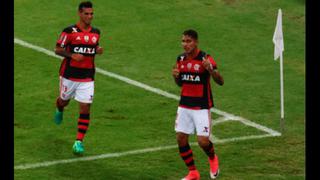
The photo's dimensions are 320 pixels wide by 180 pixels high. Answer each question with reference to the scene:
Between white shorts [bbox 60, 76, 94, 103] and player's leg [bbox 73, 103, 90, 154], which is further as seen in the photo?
white shorts [bbox 60, 76, 94, 103]

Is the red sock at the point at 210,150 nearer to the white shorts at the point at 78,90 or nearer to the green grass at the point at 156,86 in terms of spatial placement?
the green grass at the point at 156,86

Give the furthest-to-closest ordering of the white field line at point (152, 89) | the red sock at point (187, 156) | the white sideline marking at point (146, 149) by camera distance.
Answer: the white field line at point (152, 89), the white sideline marking at point (146, 149), the red sock at point (187, 156)

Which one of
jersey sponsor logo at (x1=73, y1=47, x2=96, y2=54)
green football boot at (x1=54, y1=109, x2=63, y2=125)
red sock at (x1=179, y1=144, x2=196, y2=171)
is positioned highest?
jersey sponsor logo at (x1=73, y1=47, x2=96, y2=54)

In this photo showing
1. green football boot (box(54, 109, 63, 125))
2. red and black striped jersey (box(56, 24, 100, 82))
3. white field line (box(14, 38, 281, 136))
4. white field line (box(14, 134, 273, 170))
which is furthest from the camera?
white field line (box(14, 38, 281, 136))

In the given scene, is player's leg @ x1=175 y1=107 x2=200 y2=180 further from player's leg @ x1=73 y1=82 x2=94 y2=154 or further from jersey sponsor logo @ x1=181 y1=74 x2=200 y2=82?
player's leg @ x1=73 y1=82 x2=94 y2=154

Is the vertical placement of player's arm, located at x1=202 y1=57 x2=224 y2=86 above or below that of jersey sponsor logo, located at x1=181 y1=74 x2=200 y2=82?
above

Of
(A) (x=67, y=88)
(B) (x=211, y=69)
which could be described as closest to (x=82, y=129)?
(A) (x=67, y=88)

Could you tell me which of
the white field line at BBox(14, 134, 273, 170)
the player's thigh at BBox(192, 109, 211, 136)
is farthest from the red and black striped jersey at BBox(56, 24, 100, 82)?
the player's thigh at BBox(192, 109, 211, 136)

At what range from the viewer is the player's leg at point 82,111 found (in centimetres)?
1546

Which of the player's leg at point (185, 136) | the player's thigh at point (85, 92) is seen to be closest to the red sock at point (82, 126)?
the player's thigh at point (85, 92)

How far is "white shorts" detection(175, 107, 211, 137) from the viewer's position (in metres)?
13.9

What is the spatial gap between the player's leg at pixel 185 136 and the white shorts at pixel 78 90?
229 cm
